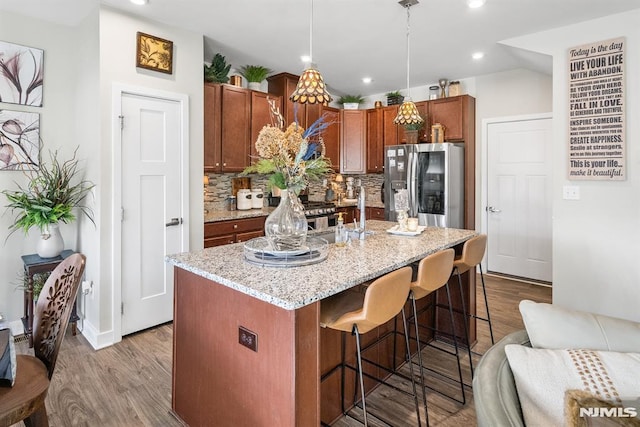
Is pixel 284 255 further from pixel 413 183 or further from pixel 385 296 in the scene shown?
pixel 413 183

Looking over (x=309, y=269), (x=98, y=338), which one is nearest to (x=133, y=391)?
(x=98, y=338)

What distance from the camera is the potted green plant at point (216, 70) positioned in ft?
12.4

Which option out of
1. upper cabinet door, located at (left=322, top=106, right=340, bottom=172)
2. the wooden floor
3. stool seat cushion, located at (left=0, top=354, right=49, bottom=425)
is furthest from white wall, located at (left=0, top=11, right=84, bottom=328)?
upper cabinet door, located at (left=322, top=106, right=340, bottom=172)

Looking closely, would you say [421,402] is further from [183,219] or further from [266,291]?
[183,219]

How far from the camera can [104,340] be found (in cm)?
288

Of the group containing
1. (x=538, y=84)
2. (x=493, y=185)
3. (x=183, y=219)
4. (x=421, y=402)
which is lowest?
(x=421, y=402)

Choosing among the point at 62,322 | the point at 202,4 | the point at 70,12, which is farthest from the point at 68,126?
the point at 62,322

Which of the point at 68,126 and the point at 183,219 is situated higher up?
the point at 68,126

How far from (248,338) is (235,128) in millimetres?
2991

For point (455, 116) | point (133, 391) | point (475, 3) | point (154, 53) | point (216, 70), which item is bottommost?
point (133, 391)

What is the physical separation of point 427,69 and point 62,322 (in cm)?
448

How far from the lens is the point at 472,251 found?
242 centimetres

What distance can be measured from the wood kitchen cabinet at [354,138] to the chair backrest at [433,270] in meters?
3.62

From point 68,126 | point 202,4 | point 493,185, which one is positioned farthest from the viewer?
point 493,185
